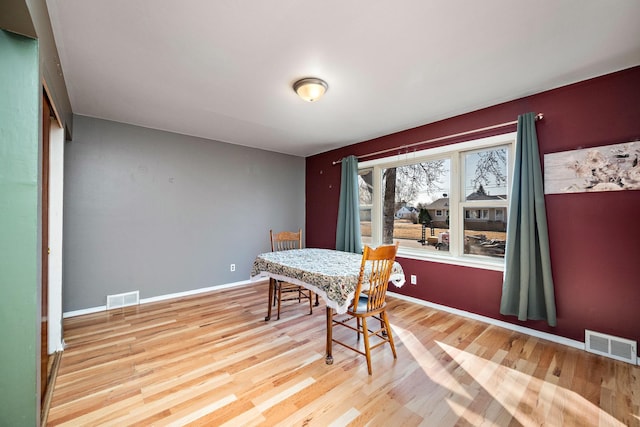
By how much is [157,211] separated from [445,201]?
384cm

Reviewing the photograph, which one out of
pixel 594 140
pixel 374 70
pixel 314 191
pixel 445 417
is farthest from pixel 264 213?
pixel 594 140

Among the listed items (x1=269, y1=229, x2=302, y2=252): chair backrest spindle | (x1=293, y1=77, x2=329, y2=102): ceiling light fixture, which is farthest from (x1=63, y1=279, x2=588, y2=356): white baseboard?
(x1=293, y1=77, x2=329, y2=102): ceiling light fixture

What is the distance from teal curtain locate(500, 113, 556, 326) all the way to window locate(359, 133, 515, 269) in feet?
0.83

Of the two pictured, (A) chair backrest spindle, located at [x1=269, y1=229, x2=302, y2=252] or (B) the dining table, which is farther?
(A) chair backrest spindle, located at [x1=269, y1=229, x2=302, y2=252]

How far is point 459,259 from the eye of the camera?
318 centimetres

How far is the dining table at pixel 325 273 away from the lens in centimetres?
200

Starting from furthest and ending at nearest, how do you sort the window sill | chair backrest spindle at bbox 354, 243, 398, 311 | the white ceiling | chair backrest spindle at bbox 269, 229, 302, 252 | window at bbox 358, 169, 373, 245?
window at bbox 358, 169, 373, 245, chair backrest spindle at bbox 269, 229, 302, 252, the window sill, chair backrest spindle at bbox 354, 243, 398, 311, the white ceiling

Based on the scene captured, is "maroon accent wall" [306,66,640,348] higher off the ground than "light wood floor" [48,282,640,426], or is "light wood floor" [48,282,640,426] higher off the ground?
"maroon accent wall" [306,66,640,348]

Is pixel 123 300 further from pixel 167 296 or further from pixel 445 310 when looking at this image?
pixel 445 310

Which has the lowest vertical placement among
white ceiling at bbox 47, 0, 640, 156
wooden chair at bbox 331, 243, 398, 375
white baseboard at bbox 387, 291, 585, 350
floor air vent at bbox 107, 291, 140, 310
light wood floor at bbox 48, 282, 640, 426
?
light wood floor at bbox 48, 282, 640, 426

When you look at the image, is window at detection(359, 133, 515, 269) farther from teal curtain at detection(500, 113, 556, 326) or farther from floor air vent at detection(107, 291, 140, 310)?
floor air vent at detection(107, 291, 140, 310)

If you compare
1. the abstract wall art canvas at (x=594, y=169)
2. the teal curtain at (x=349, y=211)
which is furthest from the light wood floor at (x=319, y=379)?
the teal curtain at (x=349, y=211)

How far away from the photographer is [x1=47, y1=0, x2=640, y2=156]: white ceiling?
1.56 m

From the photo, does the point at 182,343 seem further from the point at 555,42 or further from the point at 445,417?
the point at 555,42
